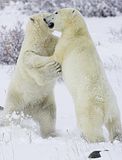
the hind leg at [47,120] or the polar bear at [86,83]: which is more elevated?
the polar bear at [86,83]

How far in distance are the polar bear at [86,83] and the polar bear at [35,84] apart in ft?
2.24

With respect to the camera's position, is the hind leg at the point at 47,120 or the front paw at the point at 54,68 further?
the hind leg at the point at 47,120

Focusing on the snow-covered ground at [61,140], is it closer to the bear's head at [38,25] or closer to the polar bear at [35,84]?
the polar bear at [35,84]

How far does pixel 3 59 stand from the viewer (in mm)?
10742

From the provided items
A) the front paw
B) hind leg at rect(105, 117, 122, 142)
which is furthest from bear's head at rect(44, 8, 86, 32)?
hind leg at rect(105, 117, 122, 142)

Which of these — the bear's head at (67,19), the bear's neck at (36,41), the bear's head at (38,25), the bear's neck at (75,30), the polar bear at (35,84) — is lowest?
the polar bear at (35,84)

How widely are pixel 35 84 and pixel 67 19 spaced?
1.07 meters

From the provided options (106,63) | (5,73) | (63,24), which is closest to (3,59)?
(5,73)

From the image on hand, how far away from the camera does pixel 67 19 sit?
6.02m

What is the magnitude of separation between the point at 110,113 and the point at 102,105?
137mm

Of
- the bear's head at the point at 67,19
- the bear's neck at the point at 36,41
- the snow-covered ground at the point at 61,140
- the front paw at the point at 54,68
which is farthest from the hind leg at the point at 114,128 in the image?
the bear's neck at the point at 36,41

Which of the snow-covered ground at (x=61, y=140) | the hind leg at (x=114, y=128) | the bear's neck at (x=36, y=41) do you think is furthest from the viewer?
the bear's neck at (x=36, y=41)

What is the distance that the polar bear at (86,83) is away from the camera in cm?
525

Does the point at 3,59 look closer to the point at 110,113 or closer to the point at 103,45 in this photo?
the point at 103,45
